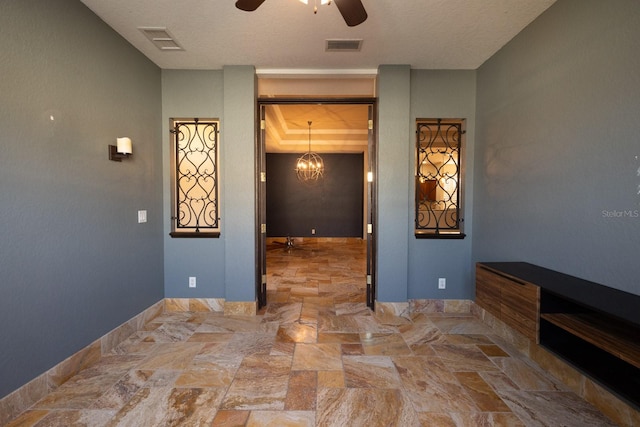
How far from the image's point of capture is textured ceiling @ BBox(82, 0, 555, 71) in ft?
7.54

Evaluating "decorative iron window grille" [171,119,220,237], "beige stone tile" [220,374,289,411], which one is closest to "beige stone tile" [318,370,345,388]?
"beige stone tile" [220,374,289,411]

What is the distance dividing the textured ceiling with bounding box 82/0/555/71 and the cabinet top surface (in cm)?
211

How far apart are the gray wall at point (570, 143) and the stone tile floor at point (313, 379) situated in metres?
0.93

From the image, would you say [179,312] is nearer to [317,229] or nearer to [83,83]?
[83,83]

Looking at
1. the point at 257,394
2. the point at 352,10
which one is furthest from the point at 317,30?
the point at 257,394

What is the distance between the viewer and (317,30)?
2619 mm

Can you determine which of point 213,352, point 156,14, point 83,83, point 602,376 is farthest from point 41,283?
point 602,376

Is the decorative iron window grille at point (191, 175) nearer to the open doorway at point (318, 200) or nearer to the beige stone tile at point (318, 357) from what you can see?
the open doorway at point (318, 200)

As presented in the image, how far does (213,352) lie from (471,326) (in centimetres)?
263

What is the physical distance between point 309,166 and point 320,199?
1.70 meters

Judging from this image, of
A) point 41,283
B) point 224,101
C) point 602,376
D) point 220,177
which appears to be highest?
point 224,101

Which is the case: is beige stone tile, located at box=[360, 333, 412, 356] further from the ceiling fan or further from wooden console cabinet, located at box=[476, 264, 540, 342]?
the ceiling fan

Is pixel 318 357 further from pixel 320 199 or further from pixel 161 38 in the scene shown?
pixel 320 199

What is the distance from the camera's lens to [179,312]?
348 cm
